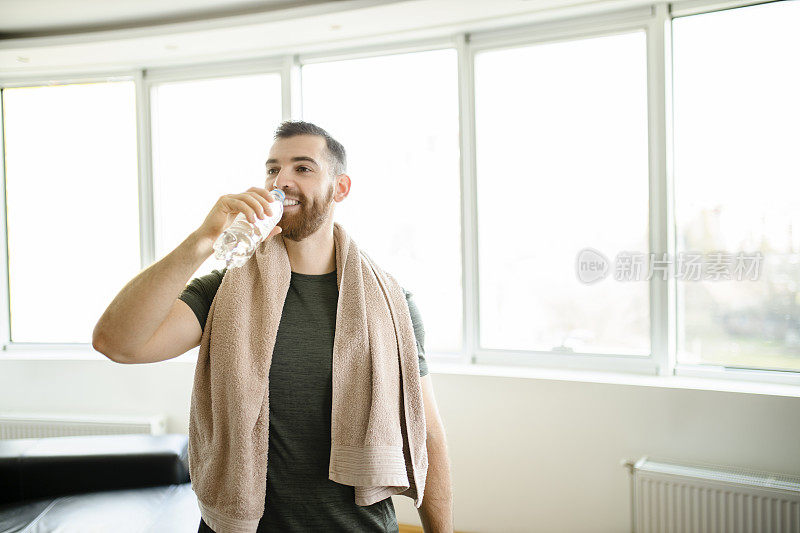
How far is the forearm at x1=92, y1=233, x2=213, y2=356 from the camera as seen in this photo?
1.00 metres

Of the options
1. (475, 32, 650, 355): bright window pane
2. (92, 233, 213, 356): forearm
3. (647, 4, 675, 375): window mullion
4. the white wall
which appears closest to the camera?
(92, 233, 213, 356): forearm

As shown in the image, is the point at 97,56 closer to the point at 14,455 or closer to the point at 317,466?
the point at 14,455

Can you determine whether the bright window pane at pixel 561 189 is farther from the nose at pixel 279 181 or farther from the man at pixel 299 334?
the nose at pixel 279 181

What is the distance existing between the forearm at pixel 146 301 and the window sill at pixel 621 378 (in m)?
2.09

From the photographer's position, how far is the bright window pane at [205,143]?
3.47 m

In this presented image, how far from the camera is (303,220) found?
4.10ft

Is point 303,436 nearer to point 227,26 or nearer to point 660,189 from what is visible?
point 660,189

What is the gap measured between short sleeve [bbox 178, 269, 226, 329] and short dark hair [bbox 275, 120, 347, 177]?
1.10 feet

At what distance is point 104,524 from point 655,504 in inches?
84.4

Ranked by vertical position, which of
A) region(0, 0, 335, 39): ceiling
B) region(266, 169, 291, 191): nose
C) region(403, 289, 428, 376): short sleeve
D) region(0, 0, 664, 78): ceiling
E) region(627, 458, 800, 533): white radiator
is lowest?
region(627, 458, 800, 533): white radiator

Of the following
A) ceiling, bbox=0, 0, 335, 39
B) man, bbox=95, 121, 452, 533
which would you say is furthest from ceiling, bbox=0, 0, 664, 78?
man, bbox=95, 121, 452, 533

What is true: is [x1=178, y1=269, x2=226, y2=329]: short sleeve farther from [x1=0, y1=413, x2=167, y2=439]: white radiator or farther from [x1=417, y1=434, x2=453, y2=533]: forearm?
[x1=0, y1=413, x2=167, y2=439]: white radiator

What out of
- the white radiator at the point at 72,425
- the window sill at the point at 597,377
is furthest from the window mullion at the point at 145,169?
the white radiator at the point at 72,425

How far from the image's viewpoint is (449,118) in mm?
3186
